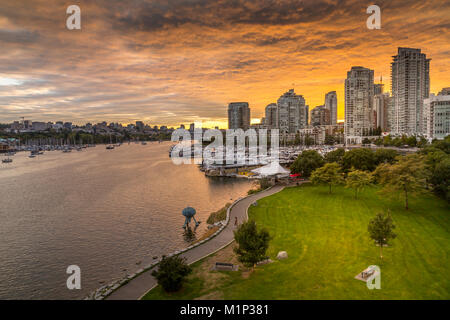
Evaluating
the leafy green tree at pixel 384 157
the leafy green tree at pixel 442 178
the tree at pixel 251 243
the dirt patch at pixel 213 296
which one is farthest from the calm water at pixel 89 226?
the leafy green tree at pixel 442 178

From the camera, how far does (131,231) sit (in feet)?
99.7

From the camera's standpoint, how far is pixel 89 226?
32688mm

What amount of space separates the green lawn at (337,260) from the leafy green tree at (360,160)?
17.9 metres

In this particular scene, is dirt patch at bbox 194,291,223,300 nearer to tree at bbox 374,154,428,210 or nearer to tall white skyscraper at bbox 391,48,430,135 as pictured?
tree at bbox 374,154,428,210

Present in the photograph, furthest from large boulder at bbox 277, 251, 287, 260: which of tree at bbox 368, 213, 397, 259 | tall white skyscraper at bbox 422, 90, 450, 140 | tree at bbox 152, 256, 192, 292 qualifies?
tall white skyscraper at bbox 422, 90, 450, 140

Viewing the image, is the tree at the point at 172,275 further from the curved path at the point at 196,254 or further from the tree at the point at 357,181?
the tree at the point at 357,181

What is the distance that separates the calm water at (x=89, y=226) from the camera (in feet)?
70.4

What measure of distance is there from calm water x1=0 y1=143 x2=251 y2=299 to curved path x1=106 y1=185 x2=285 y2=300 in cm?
435

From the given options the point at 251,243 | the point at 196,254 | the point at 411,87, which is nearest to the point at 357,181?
the point at 196,254

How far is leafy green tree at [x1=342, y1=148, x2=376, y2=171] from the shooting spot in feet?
159

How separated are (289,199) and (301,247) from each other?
14694 mm

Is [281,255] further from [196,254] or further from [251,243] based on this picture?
[196,254]
